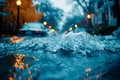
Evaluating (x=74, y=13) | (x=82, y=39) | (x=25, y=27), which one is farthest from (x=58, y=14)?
(x=82, y=39)

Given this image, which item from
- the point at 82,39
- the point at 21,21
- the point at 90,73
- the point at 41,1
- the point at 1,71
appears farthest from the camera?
the point at 41,1

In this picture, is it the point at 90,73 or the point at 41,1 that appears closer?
the point at 90,73

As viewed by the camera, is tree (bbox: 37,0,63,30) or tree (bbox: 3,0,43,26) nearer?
tree (bbox: 3,0,43,26)

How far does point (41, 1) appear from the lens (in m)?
104

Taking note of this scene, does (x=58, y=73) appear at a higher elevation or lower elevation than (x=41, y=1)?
lower

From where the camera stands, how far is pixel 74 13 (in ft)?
386

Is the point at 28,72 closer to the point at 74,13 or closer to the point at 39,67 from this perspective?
the point at 39,67

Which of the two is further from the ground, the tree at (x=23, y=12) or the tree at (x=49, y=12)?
the tree at (x=49, y=12)

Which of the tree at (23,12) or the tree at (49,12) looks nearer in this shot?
the tree at (23,12)

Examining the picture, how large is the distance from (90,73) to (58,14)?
110844 millimetres

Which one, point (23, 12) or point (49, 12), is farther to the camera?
point (49, 12)

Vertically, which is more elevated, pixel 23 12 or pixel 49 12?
pixel 49 12

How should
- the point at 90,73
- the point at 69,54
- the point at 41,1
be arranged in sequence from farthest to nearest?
the point at 41,1
the point at 69,54
the point at 90,73

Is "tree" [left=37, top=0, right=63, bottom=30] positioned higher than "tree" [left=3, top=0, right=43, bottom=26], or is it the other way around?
"tree" [left=37, top=0, right=63, bottom=30]
